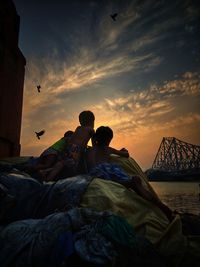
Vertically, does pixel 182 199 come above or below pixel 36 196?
below

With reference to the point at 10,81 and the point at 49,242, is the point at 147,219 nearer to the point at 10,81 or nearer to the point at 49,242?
the point at 49,242

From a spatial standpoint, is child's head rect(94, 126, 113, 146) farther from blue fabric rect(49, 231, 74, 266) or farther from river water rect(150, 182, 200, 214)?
river water rect(150, 182, 200, 214)

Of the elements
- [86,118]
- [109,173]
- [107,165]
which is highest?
[86,118]

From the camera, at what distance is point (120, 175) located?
3090 millimetres

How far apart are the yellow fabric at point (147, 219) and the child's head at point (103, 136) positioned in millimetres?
1282

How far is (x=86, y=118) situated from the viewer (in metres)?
4.30

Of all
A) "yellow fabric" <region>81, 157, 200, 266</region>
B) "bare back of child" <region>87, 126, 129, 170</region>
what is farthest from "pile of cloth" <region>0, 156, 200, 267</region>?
"bare back of child" <region>87, 126, 129, 170</region>

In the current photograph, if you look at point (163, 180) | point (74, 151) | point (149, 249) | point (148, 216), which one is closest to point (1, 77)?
point (74, 151)

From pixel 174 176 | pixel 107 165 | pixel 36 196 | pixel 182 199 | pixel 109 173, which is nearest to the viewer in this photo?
pixel 36 196

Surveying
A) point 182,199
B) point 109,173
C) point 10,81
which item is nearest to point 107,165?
point 109,173

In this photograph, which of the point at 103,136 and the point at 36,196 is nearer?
the point at 36,196

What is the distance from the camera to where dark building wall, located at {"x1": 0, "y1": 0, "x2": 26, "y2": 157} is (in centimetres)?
486

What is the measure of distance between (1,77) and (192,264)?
4520mm

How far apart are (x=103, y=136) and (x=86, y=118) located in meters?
0.57
